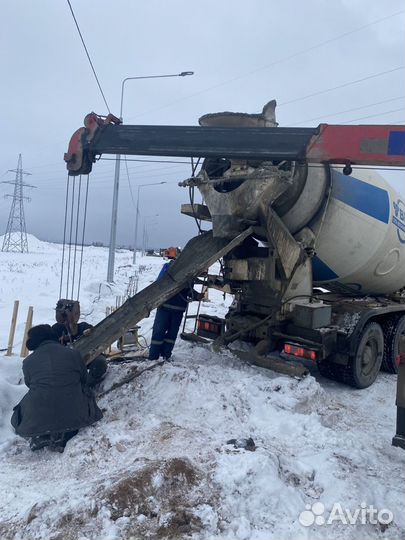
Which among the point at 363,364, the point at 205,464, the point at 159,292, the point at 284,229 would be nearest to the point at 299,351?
the point at 363,364

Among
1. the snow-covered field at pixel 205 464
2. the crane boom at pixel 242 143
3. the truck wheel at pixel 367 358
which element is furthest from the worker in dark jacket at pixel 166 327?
the truck wheel at pixel 367 358

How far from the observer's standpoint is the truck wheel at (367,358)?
20.0 feet

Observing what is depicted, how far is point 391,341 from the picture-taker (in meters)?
7.00

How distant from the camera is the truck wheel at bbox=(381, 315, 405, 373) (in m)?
7.00

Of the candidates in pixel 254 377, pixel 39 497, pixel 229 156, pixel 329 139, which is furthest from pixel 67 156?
pixel 39 497

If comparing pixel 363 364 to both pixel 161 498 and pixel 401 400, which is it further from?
pixel 161 498

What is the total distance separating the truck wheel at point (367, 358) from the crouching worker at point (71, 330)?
10.8ft

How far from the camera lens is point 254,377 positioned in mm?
5160

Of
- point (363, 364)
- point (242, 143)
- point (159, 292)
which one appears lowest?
point (363, 364)

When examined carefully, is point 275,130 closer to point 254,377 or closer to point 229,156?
point 229,156

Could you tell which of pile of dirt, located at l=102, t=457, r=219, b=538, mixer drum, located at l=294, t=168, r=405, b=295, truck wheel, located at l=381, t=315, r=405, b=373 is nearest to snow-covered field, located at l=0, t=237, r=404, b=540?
pile of dirt, located at l=102, t=457, r=219, b=538

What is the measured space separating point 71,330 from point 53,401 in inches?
56.3

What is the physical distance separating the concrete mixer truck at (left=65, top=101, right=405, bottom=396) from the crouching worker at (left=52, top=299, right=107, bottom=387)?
275 mm
